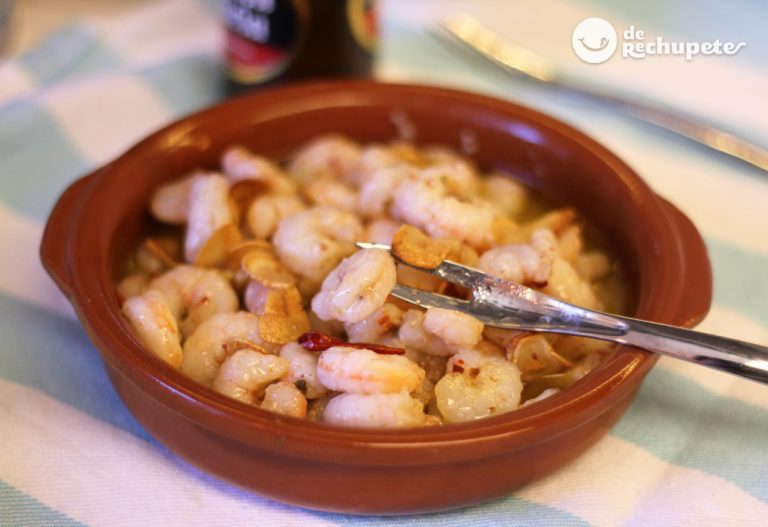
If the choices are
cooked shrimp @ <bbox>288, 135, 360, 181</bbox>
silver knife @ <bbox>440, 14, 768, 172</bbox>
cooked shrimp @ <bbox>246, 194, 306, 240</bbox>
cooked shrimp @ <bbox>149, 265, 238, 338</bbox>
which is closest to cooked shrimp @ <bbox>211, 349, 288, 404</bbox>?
cooked shrimp @ <bbox>149, 265, 238, 338</bbox>

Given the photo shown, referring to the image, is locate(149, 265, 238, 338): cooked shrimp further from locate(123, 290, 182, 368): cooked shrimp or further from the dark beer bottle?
the dark beer bottle

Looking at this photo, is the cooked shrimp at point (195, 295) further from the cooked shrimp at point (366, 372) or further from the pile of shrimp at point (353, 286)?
the cooked shrimp at point (366, 372)

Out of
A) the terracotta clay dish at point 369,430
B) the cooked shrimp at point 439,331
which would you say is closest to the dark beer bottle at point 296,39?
the terracotta clay dish at point 369,430

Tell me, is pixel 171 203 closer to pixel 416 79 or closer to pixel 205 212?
pixel 205 212

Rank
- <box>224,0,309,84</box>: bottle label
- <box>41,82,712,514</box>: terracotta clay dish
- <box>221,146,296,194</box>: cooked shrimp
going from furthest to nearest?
<box>224,0,309,84</box>: bottle label → <box>221,146,296,194</box>: cooked shrimp → <box>41,82,712,514</box>: terracotta clay dish

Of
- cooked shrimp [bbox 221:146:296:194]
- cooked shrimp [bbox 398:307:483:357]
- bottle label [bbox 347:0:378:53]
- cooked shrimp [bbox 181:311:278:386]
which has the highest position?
bottle label [bbox 347:0:378:53]

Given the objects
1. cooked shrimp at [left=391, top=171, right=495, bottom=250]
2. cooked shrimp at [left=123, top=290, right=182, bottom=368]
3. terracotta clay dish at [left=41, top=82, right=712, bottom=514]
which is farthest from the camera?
cooked shrimp at [left=391, top=171, right=495, bottom=250]

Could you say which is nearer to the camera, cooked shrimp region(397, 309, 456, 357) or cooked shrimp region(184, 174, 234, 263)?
cooked shrimp region(397, 309, 456, 357)

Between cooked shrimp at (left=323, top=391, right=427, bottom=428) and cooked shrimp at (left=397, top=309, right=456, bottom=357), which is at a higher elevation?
cooked shrimp at (left=397, top=309, right=456, bottom=357)
